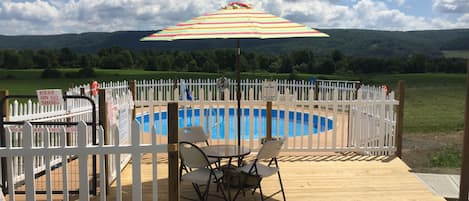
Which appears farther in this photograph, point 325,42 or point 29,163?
point 325,42

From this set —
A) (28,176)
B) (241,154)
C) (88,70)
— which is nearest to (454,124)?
(241,154)

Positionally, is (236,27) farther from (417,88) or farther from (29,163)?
(417,88)

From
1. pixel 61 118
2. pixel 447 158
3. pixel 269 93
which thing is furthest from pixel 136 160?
pixel 447 158

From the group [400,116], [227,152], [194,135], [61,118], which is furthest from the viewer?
[400,116]

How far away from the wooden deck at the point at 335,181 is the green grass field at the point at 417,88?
273 inches

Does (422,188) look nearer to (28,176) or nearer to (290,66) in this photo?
(28,176)

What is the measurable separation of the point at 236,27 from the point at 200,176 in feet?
5.49

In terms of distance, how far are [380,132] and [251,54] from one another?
28116 mm

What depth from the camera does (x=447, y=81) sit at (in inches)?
1380

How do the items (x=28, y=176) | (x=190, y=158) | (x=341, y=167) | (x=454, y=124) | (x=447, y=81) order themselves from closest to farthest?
(x=28, y=176) < (x=190, y=158) < (x=341, y=167) < (x=454, y=124) < (x=447, y=81)

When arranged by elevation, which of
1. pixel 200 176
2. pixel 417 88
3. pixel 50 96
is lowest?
Result: pixel 417 88

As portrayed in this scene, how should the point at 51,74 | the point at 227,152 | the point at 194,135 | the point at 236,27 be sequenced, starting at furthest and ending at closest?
the point at 51,74
the point at 194,135
the point at 227,152
the point at 236,27

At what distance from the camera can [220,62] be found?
35000 mm

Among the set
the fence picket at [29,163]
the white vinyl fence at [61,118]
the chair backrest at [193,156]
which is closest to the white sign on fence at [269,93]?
the white vinyl fence at [61,118]
